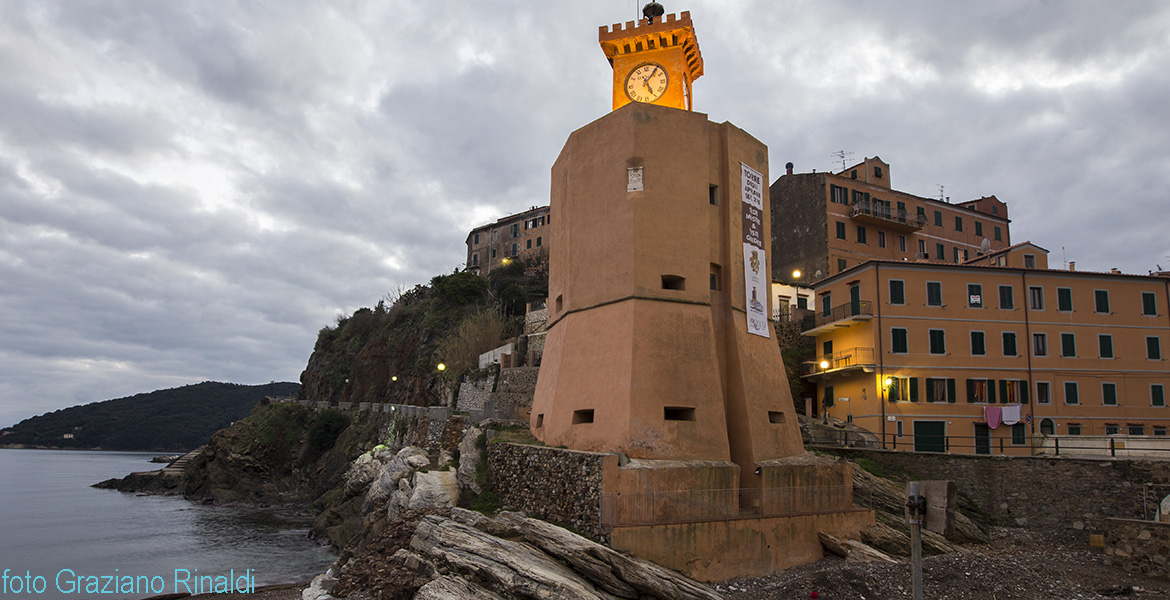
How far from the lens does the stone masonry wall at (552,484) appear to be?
15023 millimetres

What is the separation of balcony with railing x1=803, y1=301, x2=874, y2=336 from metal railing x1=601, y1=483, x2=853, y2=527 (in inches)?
489

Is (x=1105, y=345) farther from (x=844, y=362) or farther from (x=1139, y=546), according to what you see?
(x=1139, y=546)

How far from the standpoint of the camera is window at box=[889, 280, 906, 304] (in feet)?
94.8

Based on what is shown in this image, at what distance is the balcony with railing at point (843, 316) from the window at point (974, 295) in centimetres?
440

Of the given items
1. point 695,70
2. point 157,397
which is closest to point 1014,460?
point 695,70

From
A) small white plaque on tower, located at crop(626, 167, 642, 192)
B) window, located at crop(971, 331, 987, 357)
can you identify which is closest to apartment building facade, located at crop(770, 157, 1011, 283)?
window, located at crop(971, 331, 987, 357)

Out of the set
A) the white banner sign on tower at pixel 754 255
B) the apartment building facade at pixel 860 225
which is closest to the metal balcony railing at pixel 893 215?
the apartment building facade at pixel 860 225

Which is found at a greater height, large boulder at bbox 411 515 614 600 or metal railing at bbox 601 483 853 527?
metal railing at bbox 601 483 853 527

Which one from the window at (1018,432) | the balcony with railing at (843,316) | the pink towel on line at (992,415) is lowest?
the window at (1018,432)

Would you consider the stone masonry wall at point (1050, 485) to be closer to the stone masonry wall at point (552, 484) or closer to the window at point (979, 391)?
the window at point (979, 391)

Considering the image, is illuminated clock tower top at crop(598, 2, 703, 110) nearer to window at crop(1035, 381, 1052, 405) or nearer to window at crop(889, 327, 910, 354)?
window at crop(889, 327, 910, 354)

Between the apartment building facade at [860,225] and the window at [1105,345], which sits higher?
the apartment building facade at [860,225]

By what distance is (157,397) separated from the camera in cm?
17838

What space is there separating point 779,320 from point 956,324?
8.76 m
